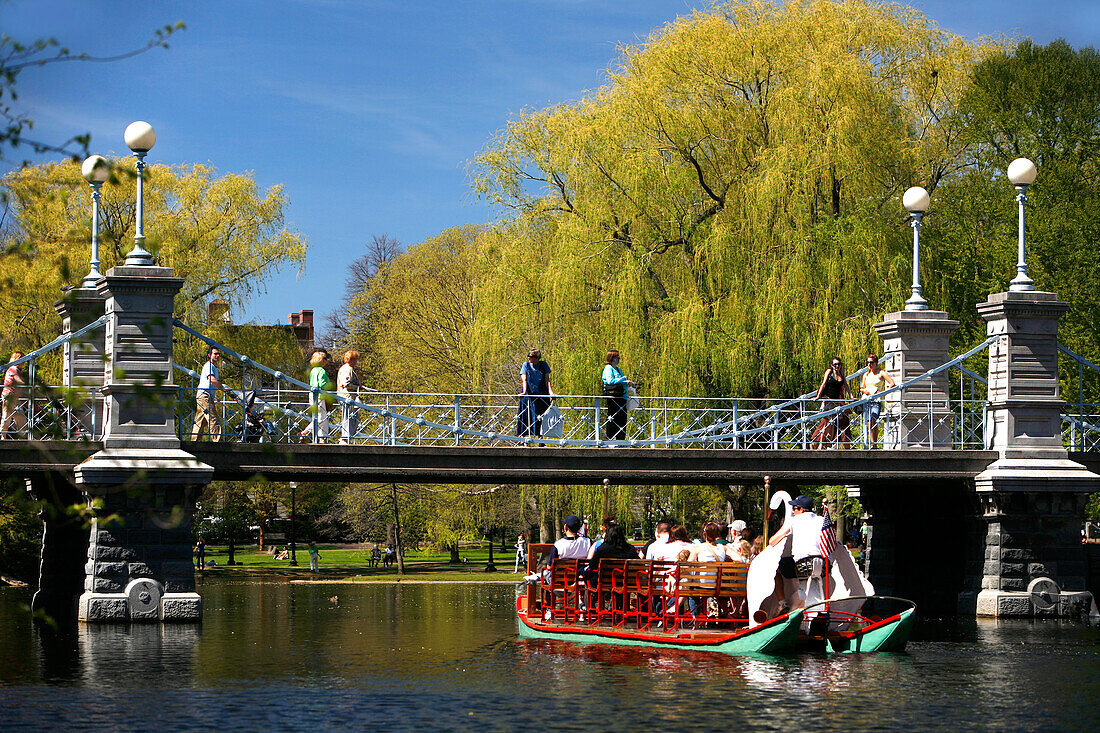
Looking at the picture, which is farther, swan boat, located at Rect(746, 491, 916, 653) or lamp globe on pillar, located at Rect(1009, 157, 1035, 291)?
lamp globe on pillar, located at Rect(1009, 157, 1035, 291)

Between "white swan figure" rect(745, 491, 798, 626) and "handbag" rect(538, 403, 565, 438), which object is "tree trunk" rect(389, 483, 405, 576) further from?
"white swan figure" rect(745, 491, 798, 626)

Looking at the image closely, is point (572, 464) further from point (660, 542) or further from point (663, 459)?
point (660, 542)

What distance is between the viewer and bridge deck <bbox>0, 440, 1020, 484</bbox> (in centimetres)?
2417

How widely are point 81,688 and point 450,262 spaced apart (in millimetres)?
40594

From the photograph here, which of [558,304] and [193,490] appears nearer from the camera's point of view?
[193,490]

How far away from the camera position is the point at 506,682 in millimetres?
16109

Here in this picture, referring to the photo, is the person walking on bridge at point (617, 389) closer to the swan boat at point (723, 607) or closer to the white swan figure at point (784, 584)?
the swan boat at point (723, 607)

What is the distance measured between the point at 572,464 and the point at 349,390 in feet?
12.6

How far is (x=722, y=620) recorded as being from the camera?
61.4ft

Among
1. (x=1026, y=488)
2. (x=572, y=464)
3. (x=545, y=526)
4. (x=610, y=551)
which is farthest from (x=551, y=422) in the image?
(x=545, y=526)

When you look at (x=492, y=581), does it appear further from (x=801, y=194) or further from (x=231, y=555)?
(x=801, y=194)

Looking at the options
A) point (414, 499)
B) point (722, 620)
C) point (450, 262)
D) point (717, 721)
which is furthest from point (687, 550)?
point (450, 262)

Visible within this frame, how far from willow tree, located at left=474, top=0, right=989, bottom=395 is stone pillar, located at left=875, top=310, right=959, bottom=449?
11.8 ft

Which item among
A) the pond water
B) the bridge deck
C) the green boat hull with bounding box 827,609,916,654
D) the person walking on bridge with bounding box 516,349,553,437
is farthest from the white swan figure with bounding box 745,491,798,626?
the person walking on bridge with bounding box 516,349,553,437
